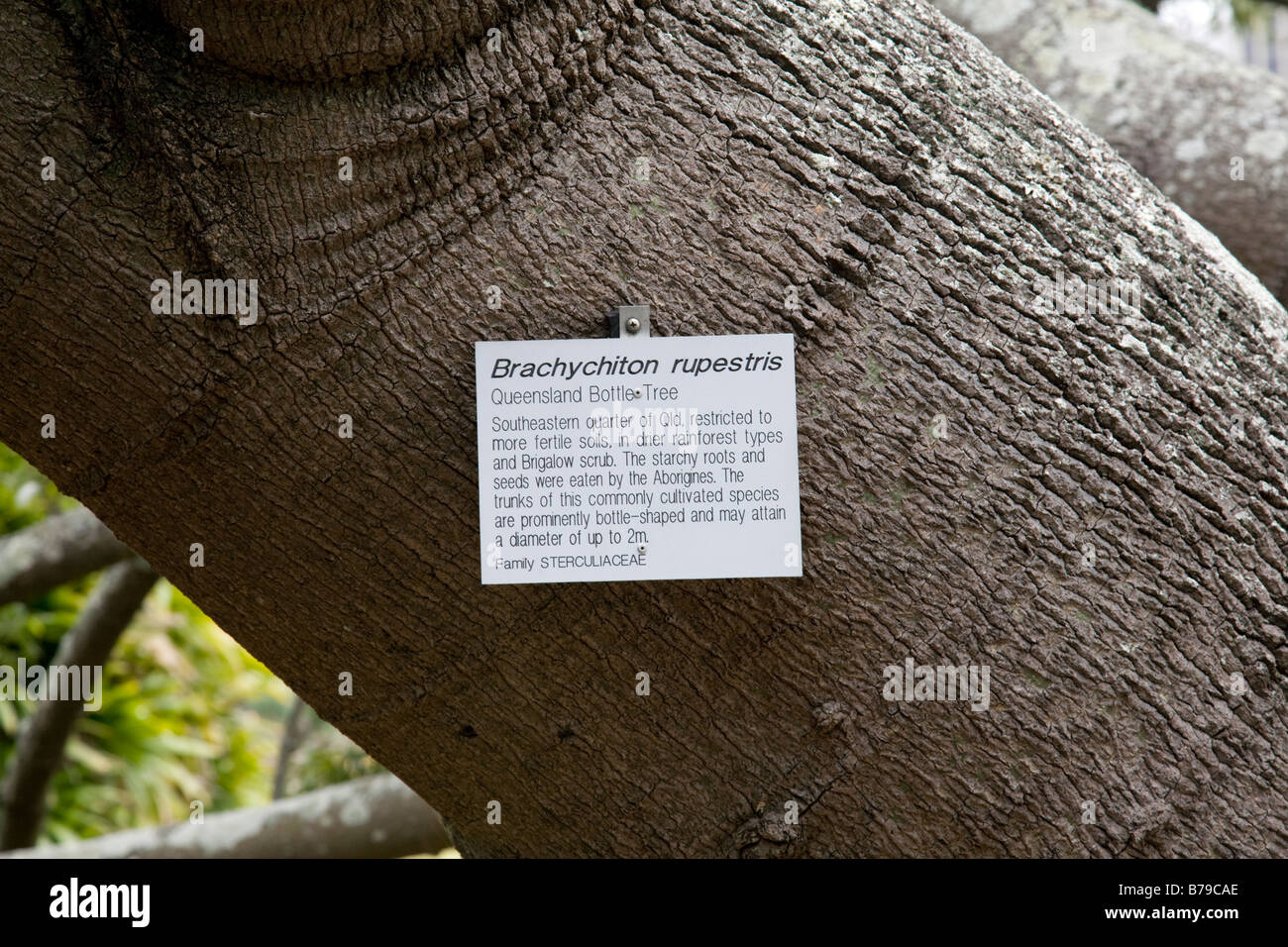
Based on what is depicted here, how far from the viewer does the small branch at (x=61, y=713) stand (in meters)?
3.28

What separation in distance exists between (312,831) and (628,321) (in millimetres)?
2104

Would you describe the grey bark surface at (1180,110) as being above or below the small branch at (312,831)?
above

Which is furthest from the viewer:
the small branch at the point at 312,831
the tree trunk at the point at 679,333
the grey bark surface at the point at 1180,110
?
the small branch at the point at 312,831

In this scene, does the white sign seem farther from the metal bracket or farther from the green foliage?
the green foliage

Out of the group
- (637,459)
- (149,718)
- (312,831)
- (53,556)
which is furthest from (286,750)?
(637,459)

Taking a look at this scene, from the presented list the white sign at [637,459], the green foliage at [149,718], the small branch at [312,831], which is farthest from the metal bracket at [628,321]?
the green foliage at [149,718]

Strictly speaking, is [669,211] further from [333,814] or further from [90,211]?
[333,814]

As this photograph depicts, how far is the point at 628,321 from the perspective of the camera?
124cm

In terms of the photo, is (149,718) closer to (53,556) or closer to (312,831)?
(53,556)

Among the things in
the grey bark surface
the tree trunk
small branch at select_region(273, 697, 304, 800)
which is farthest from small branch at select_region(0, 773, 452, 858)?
the grey bark surface

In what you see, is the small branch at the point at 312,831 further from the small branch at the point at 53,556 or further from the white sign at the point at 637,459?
the white sign at the point at 637,459

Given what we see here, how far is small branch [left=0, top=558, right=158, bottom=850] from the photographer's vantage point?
3.28 m

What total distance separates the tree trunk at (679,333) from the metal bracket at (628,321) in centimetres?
2

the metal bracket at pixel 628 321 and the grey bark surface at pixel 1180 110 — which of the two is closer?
the metal bracket at pixel 628 321
